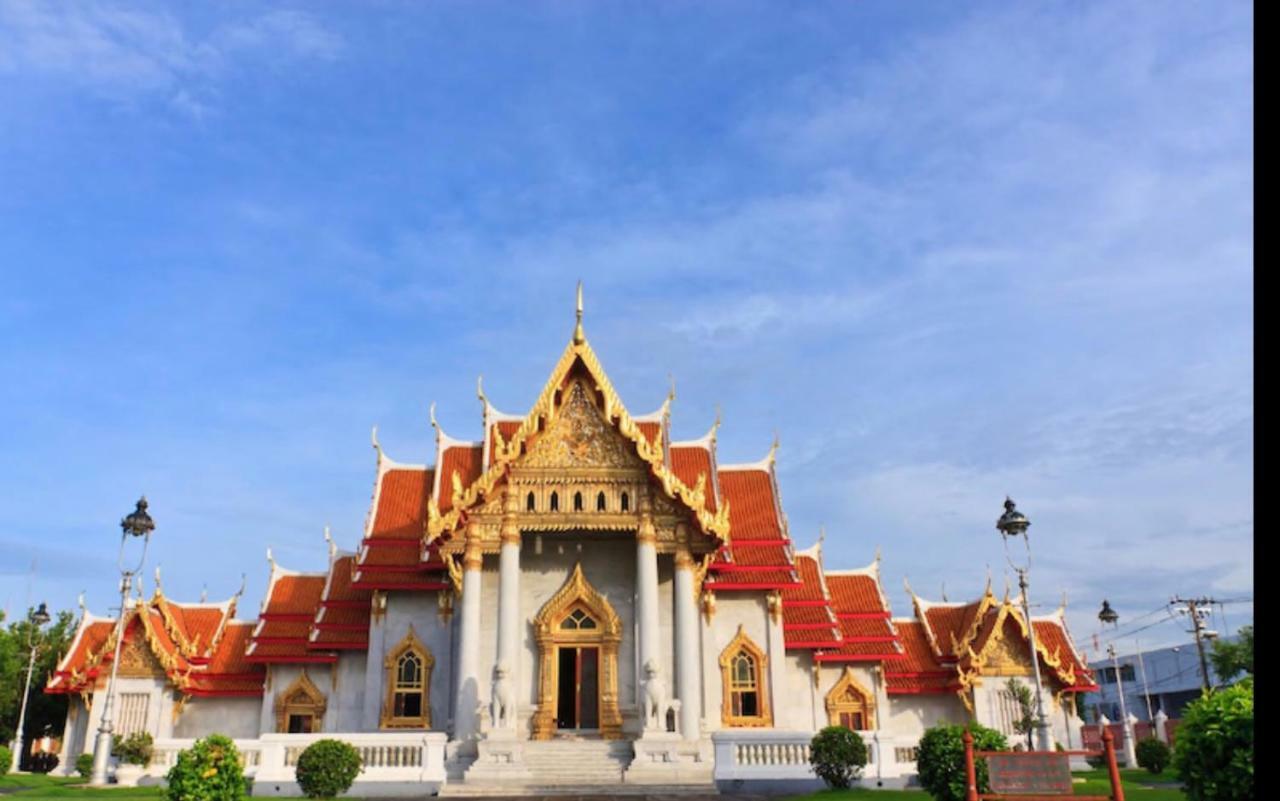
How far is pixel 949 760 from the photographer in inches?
482

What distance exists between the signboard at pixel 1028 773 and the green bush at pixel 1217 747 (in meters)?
2.14

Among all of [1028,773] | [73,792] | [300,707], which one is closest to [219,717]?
[300,707]

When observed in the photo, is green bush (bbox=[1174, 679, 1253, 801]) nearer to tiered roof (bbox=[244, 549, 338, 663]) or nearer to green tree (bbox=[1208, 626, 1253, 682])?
tiered roof (bbox=[244, 549, 338, 663])

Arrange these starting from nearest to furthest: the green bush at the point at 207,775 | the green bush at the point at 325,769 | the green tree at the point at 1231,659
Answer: the green bush at the point at 207,775
the green bush at the point at 325,769
the green tree at the point at 1231,659

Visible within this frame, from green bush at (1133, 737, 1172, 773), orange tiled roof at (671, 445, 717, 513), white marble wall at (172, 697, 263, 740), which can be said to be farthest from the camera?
orange tiled roof at (671, 445, 717, 513)

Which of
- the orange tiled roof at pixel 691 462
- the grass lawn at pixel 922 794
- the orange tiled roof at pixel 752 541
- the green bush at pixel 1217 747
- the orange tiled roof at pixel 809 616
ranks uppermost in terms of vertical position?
the orange tiled roof at pixel 691 462

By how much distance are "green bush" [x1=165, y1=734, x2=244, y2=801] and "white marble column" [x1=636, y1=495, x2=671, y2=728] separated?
8.65 m

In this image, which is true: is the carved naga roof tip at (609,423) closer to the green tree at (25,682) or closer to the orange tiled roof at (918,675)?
the orange tiled roof at (918,675)

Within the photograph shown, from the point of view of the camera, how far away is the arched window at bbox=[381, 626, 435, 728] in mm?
22719

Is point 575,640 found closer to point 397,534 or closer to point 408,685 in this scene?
point 408,685

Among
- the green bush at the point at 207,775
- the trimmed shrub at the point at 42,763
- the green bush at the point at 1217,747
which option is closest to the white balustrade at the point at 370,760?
the green bush at the point at 207,775

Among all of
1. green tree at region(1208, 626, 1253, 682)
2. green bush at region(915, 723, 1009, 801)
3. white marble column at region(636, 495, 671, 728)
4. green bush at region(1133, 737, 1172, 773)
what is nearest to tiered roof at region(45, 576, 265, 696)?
white marble column at region(636, 495, 671, 728)

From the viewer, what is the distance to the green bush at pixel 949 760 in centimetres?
1216
